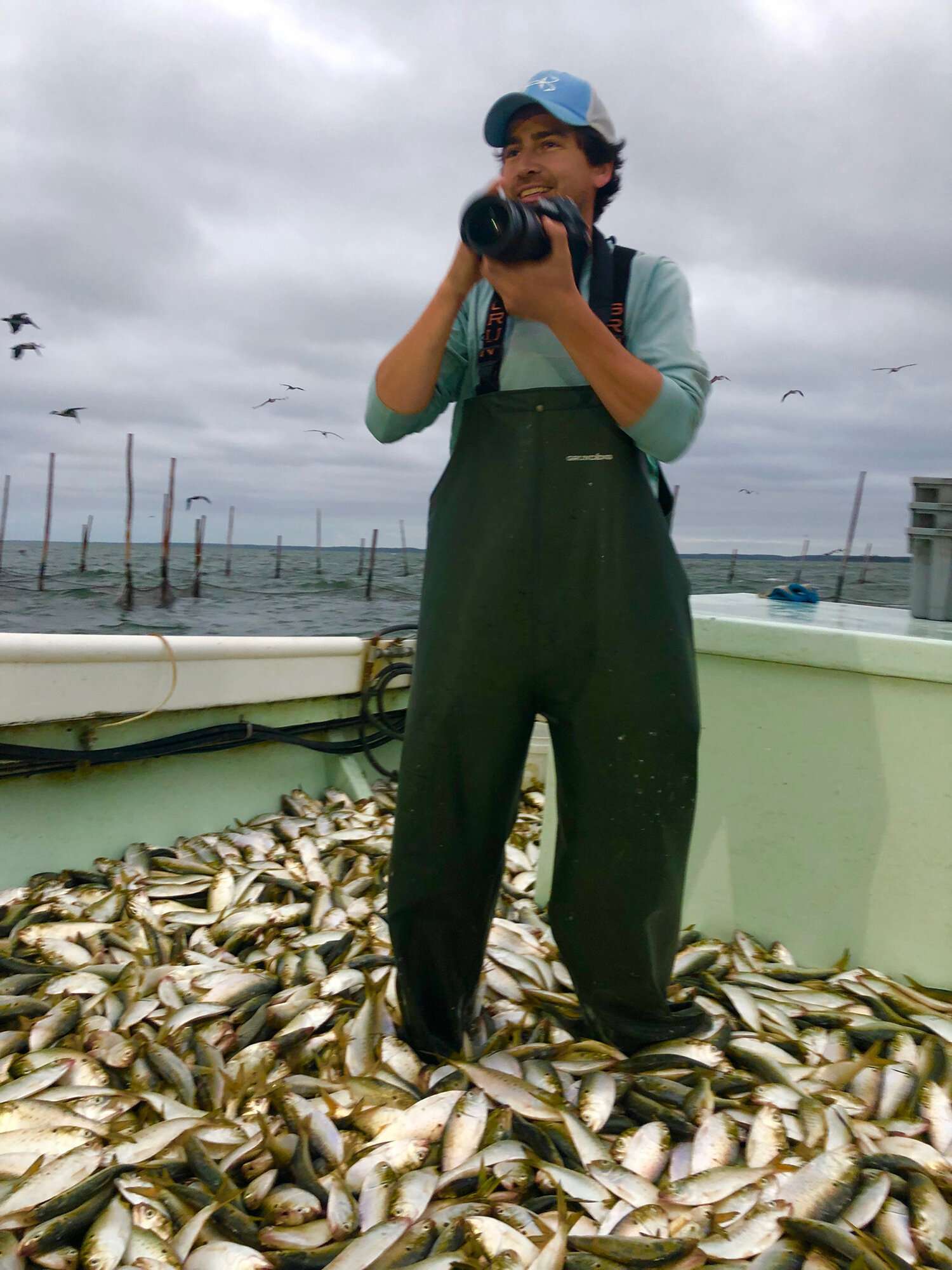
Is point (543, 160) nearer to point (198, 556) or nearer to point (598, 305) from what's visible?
point (598, 305)

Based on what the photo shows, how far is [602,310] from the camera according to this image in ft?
6.53

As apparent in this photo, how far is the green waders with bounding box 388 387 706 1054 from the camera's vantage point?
6.39ft

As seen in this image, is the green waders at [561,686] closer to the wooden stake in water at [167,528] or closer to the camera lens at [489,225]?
the camera lens at [489,225]

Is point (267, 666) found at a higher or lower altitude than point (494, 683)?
lower

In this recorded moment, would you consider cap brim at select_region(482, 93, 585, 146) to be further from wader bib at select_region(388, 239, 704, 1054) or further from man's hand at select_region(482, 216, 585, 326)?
man's hand at select_region(482, 216, 585, 326)

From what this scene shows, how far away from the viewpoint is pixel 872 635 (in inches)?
115

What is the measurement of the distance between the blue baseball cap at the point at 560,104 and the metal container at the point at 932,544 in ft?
10.7

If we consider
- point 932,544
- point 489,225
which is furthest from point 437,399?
point 932,544

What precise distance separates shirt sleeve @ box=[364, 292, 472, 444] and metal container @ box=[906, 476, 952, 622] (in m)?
3.34

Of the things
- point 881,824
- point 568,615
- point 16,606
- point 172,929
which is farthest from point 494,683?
point 16,606

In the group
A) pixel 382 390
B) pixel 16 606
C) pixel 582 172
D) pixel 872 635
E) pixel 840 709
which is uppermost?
pixel 582 172

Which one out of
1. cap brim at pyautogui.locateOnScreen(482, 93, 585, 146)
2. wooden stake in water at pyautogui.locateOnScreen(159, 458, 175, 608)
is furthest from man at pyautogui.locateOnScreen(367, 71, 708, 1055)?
wooden stake in water at pyautogui.locateOnScreen(159, 458, 175, 608)

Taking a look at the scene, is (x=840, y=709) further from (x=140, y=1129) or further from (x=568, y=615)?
(x=140, y=1129)

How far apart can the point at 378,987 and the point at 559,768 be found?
3.61 ft
